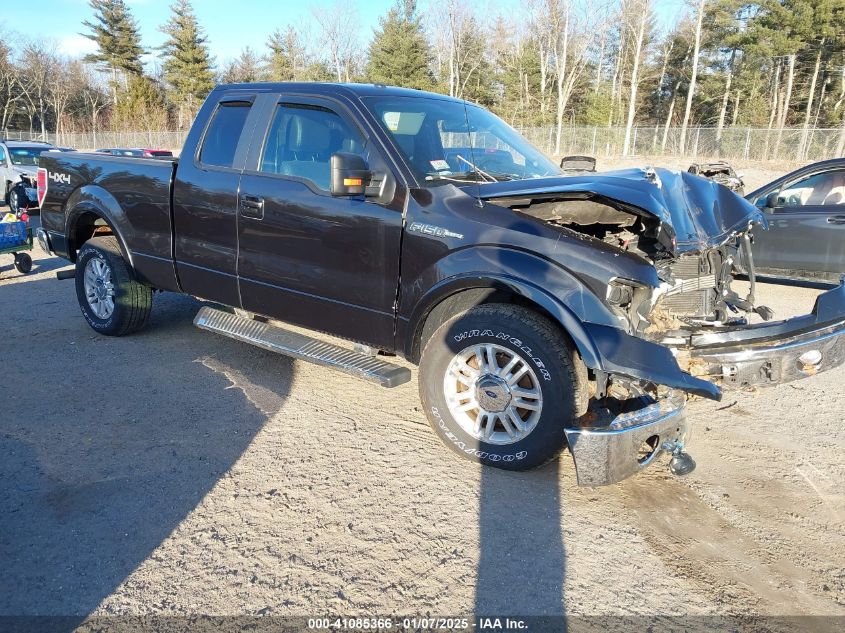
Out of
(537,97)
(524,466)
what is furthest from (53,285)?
(537,97)

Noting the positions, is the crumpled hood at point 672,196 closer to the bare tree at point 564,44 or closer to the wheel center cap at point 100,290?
the wheel center cap at point 100,290

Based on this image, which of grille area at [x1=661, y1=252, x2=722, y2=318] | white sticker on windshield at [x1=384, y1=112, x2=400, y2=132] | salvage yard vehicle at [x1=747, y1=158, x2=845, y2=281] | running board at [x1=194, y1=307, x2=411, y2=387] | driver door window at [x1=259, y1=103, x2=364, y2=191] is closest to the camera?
grille area at [x1=661, y1=252, x2=722, y2=318]

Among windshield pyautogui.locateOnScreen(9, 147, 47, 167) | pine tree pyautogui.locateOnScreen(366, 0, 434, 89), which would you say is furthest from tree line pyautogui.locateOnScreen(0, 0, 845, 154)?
windshield pyautogui.locateOnScreen(9, 147, 47, 167)

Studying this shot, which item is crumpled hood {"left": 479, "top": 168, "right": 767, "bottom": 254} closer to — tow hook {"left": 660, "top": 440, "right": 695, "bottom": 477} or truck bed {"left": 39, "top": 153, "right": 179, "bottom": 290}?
tow hook {"left": 660, "top": 440, "right": 695, "bottom": 477}

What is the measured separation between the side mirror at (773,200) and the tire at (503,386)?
6.09 metres

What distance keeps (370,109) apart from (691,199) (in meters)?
2.10

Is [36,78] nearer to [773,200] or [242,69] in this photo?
[242,69]

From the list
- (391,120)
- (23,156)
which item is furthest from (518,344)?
(23,156)

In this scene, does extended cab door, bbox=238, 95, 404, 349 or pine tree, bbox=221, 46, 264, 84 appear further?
pine tree, bbox=221, 46, 264, 84

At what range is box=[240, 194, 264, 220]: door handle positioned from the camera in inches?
179

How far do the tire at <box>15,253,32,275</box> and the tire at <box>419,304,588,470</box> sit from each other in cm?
775

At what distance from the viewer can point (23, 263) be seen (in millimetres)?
9094

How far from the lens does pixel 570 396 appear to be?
3.38m

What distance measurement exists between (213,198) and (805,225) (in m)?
7.12
